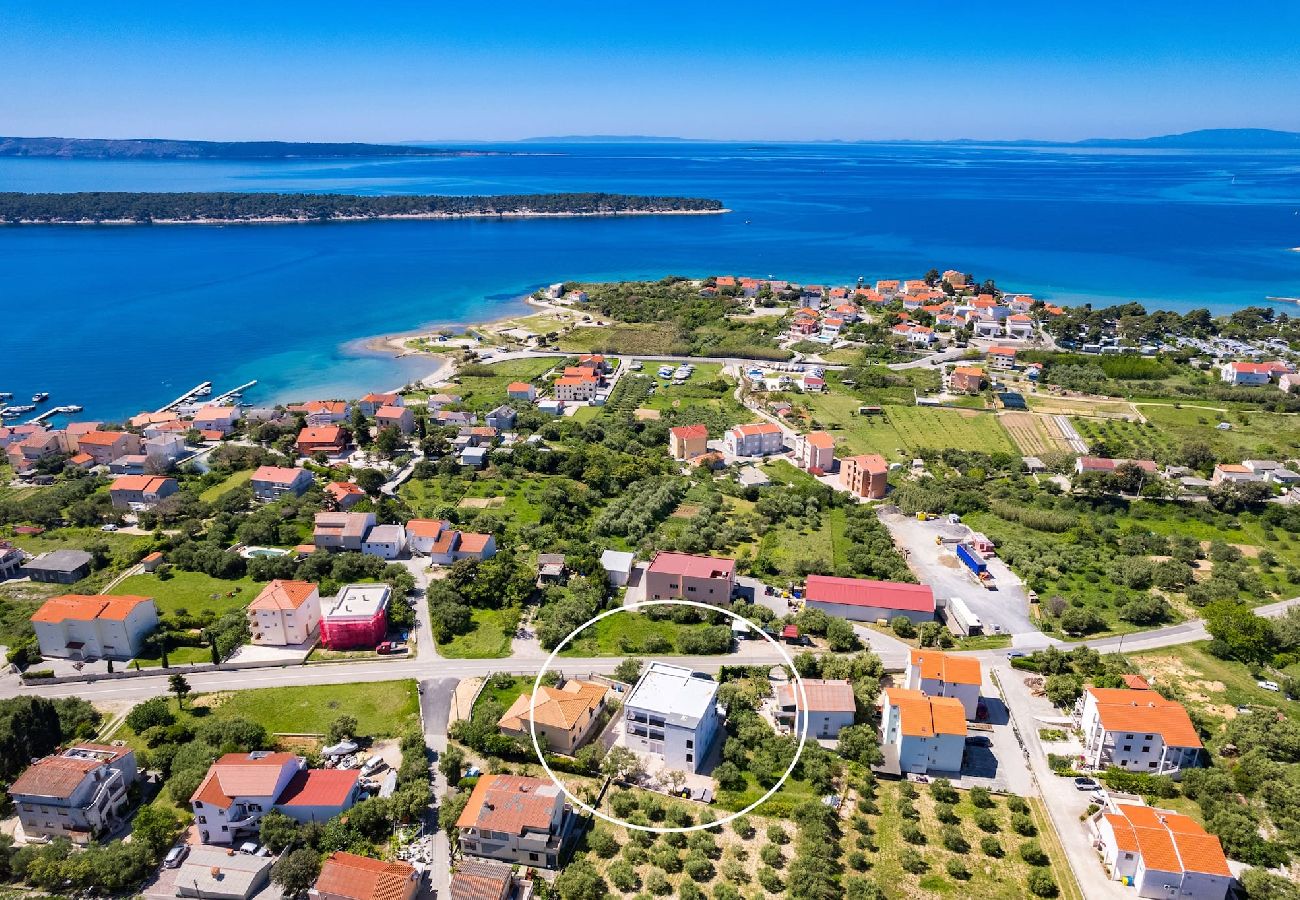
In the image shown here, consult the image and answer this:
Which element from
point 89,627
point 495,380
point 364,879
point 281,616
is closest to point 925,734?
point 364,879

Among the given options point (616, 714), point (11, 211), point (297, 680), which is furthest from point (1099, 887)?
point (11, 211)

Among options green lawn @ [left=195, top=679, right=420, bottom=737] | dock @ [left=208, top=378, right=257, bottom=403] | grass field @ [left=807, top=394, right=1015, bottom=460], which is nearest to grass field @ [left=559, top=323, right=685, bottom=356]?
grass field @ [left=807, top=394, right=1015, bottom=460]

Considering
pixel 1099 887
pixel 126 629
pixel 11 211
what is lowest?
pixel 1099 887

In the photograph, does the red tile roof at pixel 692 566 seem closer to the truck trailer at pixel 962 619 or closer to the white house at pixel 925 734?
the truck trailer at pixel 962 619

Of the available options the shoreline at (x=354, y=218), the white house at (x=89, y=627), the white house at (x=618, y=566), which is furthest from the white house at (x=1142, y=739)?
the shoreline at (x=354, y=218)

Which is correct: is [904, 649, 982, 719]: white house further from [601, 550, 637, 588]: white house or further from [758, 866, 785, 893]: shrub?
[601, 550, 637, 588]: white house

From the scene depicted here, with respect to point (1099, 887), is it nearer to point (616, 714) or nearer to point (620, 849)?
point (620, 849)
